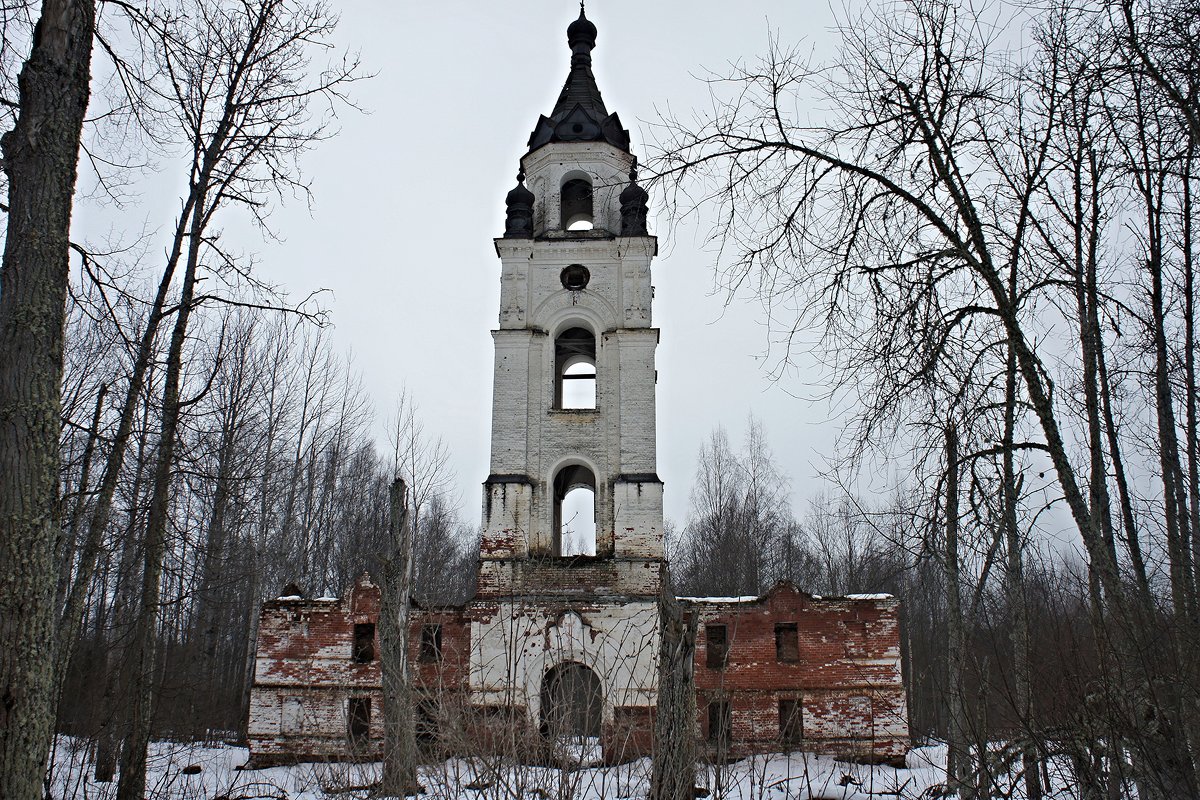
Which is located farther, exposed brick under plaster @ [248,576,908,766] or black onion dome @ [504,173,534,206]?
black onion dome @ [504,173,534,206]

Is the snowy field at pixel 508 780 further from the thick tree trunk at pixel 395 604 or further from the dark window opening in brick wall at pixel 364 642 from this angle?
the dark window opening in brick wall at pixel 364 642

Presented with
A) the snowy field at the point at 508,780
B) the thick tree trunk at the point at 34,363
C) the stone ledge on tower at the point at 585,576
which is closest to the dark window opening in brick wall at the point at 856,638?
the snowy field at the point at 508,780

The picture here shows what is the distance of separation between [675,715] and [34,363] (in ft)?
15.5

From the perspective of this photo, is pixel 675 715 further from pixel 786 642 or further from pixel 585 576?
pixel 786 642

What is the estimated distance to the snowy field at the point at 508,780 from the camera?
539cm

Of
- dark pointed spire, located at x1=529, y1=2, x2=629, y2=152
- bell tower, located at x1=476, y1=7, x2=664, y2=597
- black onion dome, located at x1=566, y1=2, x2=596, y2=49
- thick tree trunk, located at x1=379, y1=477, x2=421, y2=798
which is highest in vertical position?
black onion dome, located at x1=566, y1=2, x2=596, y2=49

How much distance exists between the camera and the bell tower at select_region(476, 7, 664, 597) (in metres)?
17.8

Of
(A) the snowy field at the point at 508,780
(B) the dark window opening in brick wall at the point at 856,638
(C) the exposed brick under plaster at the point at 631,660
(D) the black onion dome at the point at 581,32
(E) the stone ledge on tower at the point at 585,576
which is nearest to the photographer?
(A) the snowy field at the point at 508,780

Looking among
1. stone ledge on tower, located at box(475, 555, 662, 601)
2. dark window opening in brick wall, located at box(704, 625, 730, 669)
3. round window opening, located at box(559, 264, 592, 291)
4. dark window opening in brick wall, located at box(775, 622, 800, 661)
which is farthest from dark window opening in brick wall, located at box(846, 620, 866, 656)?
round window opening, located at box(559, 264, 592, 291)

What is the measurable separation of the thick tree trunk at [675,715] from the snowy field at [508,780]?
17 cm

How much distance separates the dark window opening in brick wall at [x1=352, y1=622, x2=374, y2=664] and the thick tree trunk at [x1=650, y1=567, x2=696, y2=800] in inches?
490

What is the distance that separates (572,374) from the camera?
2052 cm

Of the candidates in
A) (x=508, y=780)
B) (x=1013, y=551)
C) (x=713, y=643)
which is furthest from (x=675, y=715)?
(x=713, y=643)

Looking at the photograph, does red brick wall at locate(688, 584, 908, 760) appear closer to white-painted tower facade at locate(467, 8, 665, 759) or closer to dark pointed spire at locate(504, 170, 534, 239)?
white-painted tower facade at locate(467, 8, 665, 759)
